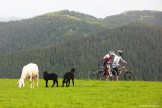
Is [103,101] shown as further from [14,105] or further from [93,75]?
[93,75]

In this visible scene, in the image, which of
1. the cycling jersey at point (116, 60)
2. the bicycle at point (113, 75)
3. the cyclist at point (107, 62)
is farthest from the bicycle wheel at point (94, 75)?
the cycling jersey at point (116, 60)

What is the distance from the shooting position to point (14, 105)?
16531 mm

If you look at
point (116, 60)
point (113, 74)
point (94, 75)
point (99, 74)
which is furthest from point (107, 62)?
point (94, 75)

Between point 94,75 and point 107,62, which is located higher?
point 107,62

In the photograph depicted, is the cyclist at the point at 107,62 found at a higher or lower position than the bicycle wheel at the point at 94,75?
higher

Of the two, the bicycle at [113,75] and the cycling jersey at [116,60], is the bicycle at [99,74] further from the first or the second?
the cycling jersey at [116,60]

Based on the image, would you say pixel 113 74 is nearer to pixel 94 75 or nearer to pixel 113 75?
pixel 113 75

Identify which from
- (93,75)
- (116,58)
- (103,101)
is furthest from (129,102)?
(93,75)

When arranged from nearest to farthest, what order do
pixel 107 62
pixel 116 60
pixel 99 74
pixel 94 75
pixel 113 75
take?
pixel 116 60 < pixel 113 75 < pixel 107 62 < pixel 99 74 < pixel 94 75

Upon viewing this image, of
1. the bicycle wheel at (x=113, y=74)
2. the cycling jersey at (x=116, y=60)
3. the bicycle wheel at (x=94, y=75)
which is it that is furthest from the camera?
the bicycle wheel at (x=94, y=75)

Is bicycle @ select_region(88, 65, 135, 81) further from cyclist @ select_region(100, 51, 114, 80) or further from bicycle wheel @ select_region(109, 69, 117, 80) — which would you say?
cyclist @ select_region(100, 51, 114, 80)

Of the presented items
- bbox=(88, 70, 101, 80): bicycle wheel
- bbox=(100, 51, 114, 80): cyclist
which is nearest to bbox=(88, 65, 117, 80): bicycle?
bbox=(88, 70, 101, 80): bicycle wheel

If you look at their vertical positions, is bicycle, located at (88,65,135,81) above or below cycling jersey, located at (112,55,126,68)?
below

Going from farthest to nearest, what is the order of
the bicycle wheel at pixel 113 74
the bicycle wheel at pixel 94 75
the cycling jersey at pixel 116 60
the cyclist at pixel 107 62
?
the bicycle wheel at pixel 94 75 → the cyclist at pixel 107 62 → the bicycle wheel at pixel 113 74 → the cycling jersey at pixel 116 60
